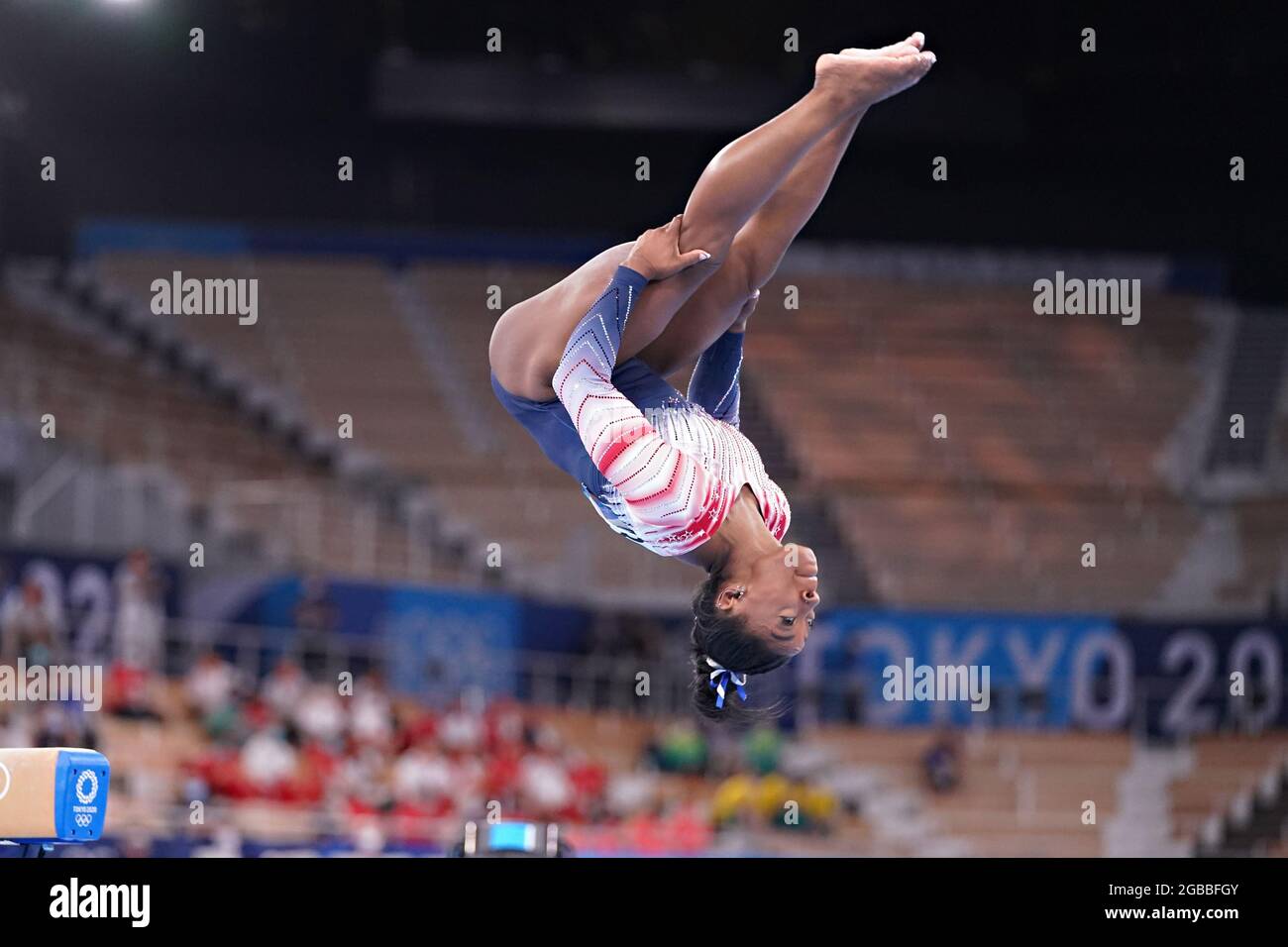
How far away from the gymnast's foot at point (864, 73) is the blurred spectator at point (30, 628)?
6833mm

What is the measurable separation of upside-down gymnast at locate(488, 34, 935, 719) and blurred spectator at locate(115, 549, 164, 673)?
6.43 meters

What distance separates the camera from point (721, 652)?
383 centimetres

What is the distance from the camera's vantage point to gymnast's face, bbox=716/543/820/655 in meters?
3.74

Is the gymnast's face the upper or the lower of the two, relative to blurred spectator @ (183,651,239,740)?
upper
